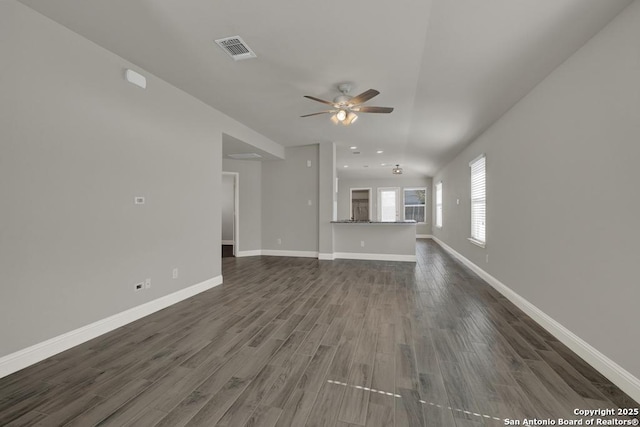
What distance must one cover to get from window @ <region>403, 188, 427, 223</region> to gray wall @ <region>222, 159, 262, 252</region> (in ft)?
23.4

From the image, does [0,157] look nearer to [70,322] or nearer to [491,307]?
[70,322]

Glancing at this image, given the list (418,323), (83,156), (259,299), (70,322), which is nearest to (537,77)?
(418,323)

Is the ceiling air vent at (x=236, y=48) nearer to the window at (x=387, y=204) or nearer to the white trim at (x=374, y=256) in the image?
the white trim at (x=374, y=256)

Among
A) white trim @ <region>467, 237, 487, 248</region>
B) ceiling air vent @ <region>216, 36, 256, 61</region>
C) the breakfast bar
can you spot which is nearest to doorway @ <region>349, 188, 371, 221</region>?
the breakfast bar

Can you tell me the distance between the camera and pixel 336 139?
614cm

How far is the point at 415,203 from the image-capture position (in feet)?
39.3

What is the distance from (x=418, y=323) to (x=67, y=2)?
4.10 m

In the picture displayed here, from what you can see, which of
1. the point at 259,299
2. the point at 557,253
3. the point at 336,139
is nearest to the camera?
the point at 557,253

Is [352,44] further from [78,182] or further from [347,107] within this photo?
[78,182]

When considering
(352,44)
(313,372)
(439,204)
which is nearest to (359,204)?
(439,204)

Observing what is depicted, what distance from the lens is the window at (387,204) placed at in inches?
476

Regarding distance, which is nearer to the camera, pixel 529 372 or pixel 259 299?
pixel 529 372

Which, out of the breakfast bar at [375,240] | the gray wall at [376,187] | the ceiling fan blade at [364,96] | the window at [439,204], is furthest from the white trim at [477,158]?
the gray wall at [376,187]

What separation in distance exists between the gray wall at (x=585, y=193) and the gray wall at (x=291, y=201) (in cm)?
415
